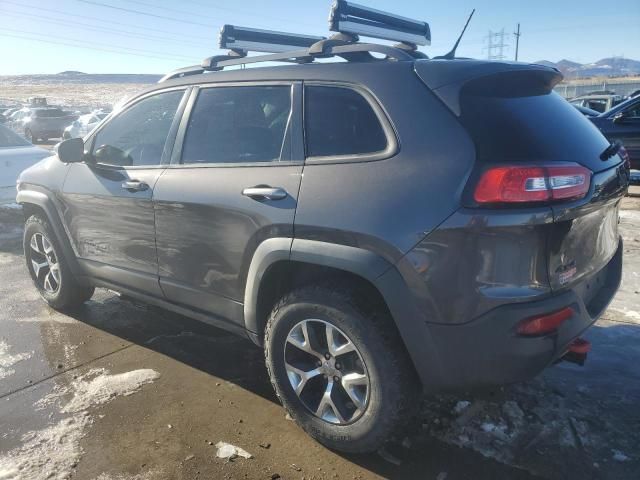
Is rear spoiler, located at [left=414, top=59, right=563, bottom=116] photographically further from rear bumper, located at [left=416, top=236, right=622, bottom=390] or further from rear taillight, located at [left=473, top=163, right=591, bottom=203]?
rear bumper, located at [left=416, top=236, right=622, bottom=390]

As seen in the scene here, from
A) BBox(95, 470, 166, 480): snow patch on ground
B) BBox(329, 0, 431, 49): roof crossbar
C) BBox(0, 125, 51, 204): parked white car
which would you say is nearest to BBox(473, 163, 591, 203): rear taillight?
BBox(329, 0, 431, 49): roof crossbar

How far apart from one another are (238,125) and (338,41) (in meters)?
0.71

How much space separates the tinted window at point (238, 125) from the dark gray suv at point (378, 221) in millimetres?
10

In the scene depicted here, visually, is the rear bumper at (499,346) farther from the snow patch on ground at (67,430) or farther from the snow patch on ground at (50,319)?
the snow patch on ground at (50,319)

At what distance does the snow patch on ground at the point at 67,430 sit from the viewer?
2549 mm

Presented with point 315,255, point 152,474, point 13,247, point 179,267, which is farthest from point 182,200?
point 13,247

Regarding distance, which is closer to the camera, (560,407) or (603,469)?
(603,469)

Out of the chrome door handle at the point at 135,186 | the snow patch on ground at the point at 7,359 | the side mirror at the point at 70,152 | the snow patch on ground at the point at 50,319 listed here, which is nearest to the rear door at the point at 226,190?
the chrome door handle at the point at 135,186

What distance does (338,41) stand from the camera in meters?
2.89

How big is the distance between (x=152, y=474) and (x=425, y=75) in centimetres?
222

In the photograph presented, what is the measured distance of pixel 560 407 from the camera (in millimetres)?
2920

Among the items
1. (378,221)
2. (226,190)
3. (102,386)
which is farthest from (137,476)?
(378,221)

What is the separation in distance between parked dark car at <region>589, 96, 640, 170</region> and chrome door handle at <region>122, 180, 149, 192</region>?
8.53 meters

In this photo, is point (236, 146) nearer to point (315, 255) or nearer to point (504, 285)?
point (315, 255)
